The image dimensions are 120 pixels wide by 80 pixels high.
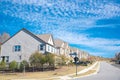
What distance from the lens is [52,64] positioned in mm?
47594

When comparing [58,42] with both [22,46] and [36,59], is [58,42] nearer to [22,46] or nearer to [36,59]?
[22,46]

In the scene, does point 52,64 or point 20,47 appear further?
point 20,47

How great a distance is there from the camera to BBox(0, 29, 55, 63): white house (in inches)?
1994

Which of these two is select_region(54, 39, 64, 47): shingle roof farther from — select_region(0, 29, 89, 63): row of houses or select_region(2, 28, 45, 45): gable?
select_region(2, 28, 45, 45): gable

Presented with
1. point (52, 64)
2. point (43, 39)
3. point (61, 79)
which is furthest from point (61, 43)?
point (61, 79)

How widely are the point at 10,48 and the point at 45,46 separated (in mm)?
7478

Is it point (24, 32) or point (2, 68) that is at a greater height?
point (24, 32)

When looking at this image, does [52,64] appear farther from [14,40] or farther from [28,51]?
[14,40]

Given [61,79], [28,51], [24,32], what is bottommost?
[61,79]

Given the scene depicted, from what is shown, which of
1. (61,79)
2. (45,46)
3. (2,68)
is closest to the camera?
(61,79)

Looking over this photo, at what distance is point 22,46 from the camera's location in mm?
51625

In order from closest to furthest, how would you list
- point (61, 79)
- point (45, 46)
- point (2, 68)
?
point (61, 79), point (2, 68), point (45, 46)

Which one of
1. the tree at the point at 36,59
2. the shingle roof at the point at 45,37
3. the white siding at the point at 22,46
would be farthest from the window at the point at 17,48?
the tree at the point at 36,59

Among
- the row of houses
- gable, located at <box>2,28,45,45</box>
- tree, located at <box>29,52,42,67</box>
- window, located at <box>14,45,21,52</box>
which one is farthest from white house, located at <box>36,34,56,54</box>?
tree, located at <box>29,52,42,67</box>
